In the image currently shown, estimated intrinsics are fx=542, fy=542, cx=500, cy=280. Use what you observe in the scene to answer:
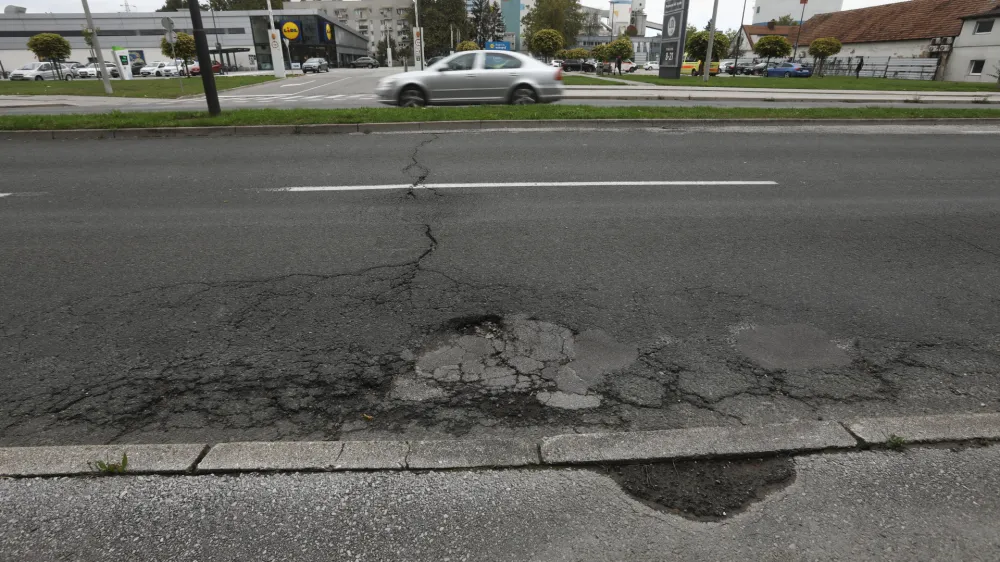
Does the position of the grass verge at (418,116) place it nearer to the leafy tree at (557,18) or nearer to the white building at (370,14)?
the leafy tree at (557,18)

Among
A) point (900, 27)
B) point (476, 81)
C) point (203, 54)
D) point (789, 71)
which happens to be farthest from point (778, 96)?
point (900, 27)

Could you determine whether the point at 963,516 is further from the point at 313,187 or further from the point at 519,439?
the point at 313,187

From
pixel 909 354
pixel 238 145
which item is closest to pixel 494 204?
pixel 909 354

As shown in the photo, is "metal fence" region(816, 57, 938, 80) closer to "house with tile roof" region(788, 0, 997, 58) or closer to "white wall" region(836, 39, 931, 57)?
"white wall" region(836, 39, 931, 57)

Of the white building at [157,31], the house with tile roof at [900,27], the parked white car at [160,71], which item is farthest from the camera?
the white building at [157,31]

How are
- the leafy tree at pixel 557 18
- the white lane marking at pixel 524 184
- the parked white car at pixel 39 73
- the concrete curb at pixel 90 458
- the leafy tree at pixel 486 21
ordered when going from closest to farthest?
the concrete curb at pixel 90 458 < the white lane marking at pixel 524 184 < the parked white car at pixel 39 73 < the leafy tree at pixel 557 18 < the leafy tree at pixel 486 21

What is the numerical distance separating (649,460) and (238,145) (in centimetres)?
950

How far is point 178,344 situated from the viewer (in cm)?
337

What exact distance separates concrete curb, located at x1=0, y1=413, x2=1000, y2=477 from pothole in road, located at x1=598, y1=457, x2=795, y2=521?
0.15 ft

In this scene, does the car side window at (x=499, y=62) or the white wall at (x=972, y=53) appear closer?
the car side window at (x=499, y=62)

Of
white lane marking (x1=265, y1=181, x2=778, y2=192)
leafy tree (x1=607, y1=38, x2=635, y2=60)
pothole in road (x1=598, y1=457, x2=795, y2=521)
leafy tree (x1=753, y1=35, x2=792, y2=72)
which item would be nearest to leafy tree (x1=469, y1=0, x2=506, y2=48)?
leafy tree (x1=607, y1=38, x2=635, y2=60)

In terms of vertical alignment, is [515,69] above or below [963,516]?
above

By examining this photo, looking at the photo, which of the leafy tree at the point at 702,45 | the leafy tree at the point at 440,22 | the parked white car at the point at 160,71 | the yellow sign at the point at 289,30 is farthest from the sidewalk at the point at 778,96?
the leafy tree at the point at 440,22

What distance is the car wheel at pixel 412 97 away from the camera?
14658 mm
